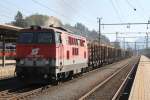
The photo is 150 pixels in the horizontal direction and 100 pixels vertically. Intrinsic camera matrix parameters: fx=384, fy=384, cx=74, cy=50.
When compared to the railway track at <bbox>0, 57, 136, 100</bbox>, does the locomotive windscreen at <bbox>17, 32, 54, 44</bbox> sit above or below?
above

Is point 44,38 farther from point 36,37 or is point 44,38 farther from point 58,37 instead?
point 58,37

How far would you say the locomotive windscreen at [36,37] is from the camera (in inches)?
809

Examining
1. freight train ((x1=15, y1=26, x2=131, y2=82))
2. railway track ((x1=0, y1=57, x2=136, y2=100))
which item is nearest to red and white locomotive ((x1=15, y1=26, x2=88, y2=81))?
freight train ((x1=15, y1=26, x2=131, y2=82))

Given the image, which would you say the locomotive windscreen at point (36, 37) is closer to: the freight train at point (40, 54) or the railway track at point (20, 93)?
the freight train at point (40, 54)

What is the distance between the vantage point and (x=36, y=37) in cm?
2081

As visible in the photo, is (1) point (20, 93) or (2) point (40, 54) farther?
(2) point (40, 54)

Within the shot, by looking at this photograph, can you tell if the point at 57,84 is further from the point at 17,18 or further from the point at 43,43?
the point at 17,18

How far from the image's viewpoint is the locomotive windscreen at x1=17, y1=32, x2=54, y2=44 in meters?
20.6

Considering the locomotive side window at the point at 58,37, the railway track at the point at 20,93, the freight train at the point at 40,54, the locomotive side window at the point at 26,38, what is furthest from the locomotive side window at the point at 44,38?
the railway track at the point at 20,93

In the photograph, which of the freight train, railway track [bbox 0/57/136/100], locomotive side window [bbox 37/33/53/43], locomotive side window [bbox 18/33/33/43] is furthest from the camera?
locomotive side window [bbox 18/33/33/43]

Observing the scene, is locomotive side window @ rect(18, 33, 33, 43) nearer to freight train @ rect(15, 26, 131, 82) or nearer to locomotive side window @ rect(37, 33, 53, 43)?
freight train @ rect(15, 26, 131, 82)

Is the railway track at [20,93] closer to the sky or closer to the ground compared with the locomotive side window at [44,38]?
closer to the ground

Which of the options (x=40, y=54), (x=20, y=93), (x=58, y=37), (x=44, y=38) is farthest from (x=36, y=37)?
(x=20, y=93)

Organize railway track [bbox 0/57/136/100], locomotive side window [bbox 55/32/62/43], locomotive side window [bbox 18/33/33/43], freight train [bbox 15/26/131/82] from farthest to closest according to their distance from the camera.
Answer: locomotive side window [bbox 18/33/33/43] < locomotive side window [bbox 55/32/62/43] < freight train [bbox 15/26/131/82] < railway track [bbox 0/57/136/100]
